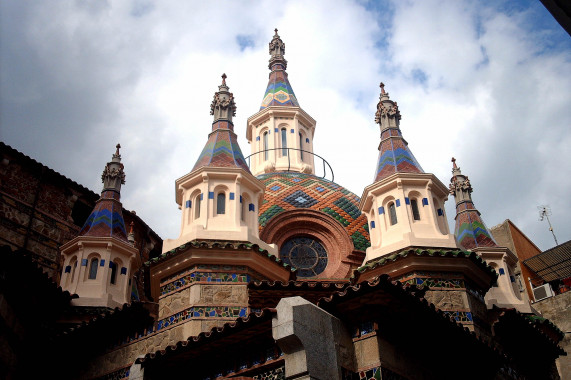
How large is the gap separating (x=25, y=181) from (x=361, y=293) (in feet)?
47.3

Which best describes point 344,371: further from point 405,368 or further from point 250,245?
point 250,245

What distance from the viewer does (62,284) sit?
1695 centimetres

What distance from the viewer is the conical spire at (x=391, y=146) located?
53.4 feet

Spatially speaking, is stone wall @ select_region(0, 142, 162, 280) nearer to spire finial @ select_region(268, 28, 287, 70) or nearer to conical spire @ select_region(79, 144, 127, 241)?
conical spire @ select_region(79, 144, 127, 241)

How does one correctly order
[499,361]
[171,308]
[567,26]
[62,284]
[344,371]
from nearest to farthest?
[567,26] → [344,371] → [499,361] → [171,308] → [62,284]

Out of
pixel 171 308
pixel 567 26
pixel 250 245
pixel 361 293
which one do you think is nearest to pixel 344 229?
pixel 250 245

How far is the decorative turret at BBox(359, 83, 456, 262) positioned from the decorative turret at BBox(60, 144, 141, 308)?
681cm

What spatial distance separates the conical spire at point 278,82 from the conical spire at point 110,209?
25.0ft

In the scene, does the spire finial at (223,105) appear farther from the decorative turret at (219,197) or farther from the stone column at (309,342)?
the stone column at (309,342)

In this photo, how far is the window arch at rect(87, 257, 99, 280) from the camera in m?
16.8

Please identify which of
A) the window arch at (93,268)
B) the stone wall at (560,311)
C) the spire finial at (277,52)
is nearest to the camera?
the window arch at (93,268)

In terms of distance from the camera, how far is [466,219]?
19.6 metres

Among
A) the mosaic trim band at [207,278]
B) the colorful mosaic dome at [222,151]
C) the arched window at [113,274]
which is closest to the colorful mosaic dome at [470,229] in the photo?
the colorful mosaic dome at [222,151]

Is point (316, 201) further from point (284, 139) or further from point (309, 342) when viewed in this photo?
point (309, 342)
